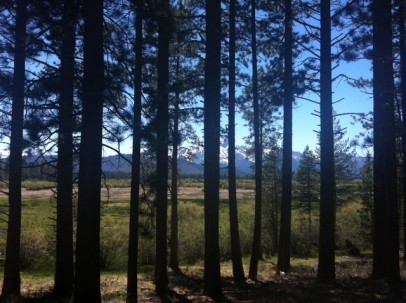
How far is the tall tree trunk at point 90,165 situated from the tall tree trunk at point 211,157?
356cm

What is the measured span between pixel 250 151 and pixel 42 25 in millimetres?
16184

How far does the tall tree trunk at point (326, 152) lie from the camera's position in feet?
35.2

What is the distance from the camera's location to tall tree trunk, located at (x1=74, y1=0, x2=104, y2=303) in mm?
6793

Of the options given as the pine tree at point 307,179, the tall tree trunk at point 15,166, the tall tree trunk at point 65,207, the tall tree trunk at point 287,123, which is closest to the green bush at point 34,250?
the tall tree trunk at point 65,207

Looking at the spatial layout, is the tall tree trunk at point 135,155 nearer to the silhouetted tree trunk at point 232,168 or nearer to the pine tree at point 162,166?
the pine tree at point 162,166

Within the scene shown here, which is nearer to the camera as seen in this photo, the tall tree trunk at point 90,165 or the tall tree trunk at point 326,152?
the tall tree trunk at point 90,165

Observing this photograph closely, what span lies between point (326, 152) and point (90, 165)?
629 centimetres

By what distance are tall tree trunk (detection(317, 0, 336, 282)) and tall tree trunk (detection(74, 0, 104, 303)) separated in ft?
19.7

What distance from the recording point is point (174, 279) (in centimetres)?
1512

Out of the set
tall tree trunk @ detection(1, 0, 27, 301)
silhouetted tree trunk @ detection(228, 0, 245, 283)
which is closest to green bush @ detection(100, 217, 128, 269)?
silhouetted tree trunk @ detection(228, 0, 245, 283)

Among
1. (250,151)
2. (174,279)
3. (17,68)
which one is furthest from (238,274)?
(250,151)

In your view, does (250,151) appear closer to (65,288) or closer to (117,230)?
(117,230)

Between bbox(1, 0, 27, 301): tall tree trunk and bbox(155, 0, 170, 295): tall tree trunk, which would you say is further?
bbox(155, 0, 170, 295): tall tree trunk

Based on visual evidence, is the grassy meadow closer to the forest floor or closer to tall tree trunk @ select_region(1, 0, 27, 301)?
the forest floor
